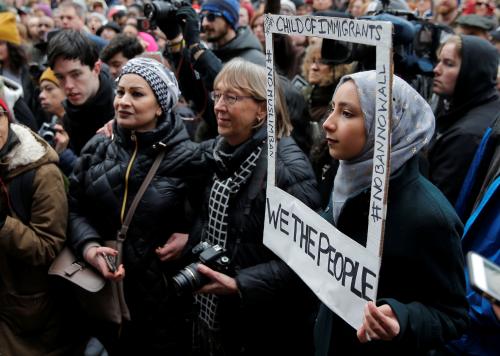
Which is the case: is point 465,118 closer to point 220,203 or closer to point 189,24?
point 220,203

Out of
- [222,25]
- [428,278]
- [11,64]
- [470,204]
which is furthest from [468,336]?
[11,64]

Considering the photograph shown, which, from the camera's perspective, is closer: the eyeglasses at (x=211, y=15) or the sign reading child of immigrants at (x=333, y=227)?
the sign reading child of immigrants at (x=333, y=227)

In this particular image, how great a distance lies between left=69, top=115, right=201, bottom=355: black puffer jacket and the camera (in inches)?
114

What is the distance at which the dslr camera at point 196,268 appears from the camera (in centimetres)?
235

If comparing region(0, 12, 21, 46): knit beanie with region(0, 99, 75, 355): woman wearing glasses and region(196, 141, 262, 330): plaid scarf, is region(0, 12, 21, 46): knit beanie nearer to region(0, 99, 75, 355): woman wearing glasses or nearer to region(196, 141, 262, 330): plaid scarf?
region(0, 99, 75, 355): woman wearing glasses

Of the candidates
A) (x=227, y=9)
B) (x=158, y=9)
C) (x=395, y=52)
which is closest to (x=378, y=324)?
(x=395, y=52)

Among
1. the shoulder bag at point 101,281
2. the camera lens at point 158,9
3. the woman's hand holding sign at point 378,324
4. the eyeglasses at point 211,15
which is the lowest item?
the shoulder bag at point 101,281

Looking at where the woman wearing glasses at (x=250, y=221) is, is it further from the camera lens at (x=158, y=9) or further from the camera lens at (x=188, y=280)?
the camera lens at (x=158, y=9)

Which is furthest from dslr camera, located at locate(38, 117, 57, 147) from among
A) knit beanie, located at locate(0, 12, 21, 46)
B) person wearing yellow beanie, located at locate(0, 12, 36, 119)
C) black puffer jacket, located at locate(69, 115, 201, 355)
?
knit beanie, located at locate(0, 12, 21, 46)

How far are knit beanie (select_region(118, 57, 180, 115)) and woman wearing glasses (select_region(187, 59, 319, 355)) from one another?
14.5 inches

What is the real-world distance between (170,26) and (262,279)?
2227 mm

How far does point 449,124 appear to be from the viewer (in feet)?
11.4

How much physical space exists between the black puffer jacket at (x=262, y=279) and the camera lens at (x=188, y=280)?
0.19 metres

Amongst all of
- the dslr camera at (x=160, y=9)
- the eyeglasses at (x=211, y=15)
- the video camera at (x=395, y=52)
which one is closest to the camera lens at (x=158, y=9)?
the dslr camera at (x=160, y=9)
